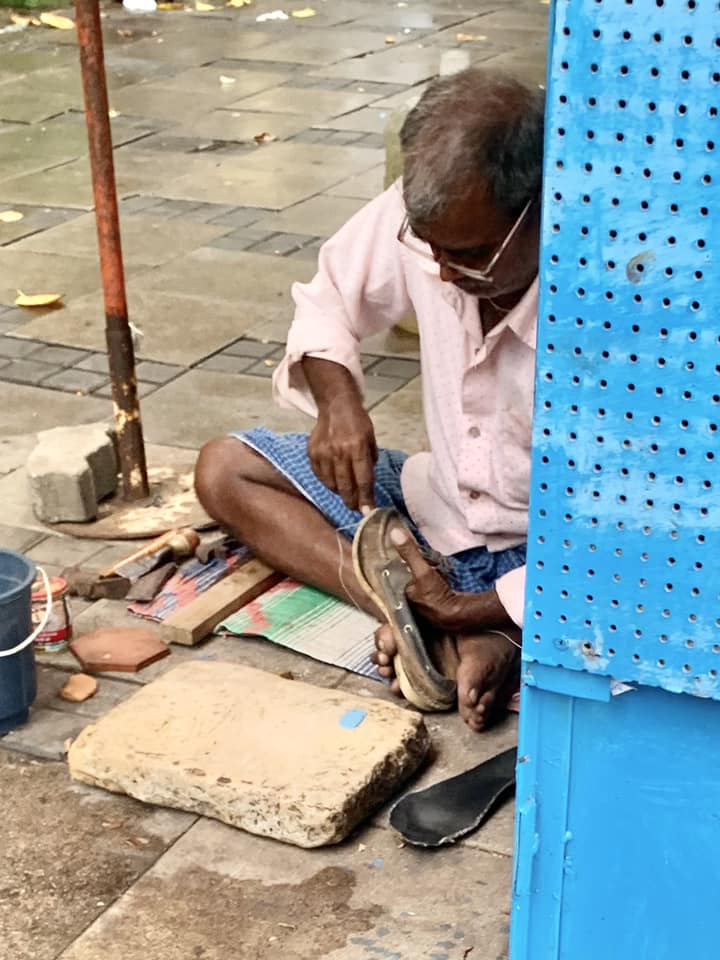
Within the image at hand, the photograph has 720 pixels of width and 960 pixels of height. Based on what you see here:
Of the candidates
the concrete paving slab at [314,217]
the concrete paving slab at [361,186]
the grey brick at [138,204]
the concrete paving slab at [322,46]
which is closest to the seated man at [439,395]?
the concrete paving slab at [314,217]

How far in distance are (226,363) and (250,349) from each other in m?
0.15

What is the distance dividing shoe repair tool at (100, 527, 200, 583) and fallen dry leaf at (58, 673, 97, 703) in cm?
38

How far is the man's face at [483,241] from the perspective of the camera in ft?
8.95

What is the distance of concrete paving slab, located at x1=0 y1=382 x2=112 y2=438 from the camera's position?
4.63 m

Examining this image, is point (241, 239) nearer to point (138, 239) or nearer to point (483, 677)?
point (138, 239)

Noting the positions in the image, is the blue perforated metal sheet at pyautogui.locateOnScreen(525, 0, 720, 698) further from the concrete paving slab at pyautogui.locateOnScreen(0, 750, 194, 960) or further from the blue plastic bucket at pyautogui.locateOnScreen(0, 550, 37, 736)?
the blue plastic bucket at pyautogui.locateOnScreen(0, 550, 37, 736)

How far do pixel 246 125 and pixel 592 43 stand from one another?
22.1 ft

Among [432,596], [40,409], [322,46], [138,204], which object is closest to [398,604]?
[432,596]

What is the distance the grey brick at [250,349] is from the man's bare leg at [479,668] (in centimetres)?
208

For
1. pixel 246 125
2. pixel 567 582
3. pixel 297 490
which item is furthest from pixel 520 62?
pixel 567 582

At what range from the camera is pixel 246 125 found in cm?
832

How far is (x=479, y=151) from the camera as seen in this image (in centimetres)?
271

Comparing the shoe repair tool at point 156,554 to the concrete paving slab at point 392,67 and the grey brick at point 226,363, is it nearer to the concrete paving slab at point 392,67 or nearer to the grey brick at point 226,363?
the grey brick at point 226,363

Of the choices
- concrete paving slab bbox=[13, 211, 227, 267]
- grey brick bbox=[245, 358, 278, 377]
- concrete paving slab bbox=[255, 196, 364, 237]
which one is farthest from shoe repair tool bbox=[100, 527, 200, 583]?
concrete paving slab bbox=[255, 196, 364, 237]
